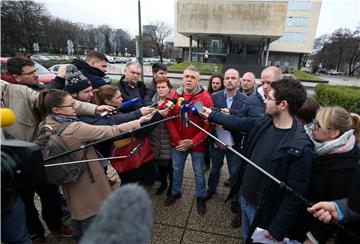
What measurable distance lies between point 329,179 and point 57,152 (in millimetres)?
2357

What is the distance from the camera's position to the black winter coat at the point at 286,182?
1.92 meters

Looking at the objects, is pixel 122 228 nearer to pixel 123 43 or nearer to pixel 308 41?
pixel 308 41

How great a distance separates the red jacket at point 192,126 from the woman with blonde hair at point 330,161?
151 cm

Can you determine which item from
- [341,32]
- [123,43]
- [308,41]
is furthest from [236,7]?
[123,43]

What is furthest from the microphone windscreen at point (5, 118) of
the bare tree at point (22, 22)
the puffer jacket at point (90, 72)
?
the bare tree at point (22, 22)

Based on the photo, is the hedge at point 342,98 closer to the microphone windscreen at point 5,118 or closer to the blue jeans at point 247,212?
the blue jeans at point 247,212

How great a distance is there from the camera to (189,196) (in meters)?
3.92

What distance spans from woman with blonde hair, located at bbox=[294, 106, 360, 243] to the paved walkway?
1.30 meters

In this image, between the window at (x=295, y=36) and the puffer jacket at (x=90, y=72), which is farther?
the window at (x=295, y=36)

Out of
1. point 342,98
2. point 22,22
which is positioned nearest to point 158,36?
point 22,22

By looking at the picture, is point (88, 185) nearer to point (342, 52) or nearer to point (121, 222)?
point (121, 222)

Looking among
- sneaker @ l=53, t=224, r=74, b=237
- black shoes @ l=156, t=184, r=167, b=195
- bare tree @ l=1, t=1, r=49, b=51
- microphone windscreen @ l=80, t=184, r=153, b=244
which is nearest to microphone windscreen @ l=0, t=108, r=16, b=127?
microphone windscreen @ l=80, t=184, r=153, b=244

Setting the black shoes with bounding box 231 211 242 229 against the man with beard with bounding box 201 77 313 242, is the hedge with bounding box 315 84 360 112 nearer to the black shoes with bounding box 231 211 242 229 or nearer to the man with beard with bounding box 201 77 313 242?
the black shoes with bounding box 231 211 242 229

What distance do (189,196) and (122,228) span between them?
3573mm
